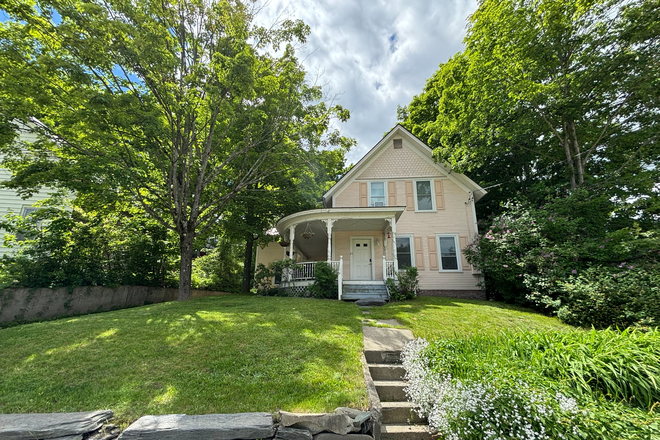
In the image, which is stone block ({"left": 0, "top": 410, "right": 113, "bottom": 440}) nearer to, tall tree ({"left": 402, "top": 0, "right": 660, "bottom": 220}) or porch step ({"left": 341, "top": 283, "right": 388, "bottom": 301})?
porch step ({"left": 341, "top": 283, "right": 388, "bottom": 301})

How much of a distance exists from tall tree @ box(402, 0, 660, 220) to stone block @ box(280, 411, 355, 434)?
12.2 metres

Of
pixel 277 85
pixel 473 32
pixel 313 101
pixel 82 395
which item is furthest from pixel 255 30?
pixel 82 395

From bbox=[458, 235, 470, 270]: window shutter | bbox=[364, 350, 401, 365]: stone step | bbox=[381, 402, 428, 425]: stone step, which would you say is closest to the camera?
bbox=[381, 402, 428, 425]: stone step

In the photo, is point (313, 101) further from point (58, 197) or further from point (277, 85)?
point (58, 197)

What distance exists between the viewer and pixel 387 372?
4062 millimetres

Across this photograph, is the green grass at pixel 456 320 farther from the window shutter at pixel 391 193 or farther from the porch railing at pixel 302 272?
the window shutter at pixel 391 193

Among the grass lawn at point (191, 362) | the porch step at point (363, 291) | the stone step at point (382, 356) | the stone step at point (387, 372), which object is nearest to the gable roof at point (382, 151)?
the porch step at point (363, 291)

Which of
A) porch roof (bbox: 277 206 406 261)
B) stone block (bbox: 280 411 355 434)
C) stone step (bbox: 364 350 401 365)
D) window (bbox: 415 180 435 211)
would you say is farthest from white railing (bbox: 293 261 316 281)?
stone block (bbox: 280 411 355 434)

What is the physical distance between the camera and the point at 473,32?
1149cm

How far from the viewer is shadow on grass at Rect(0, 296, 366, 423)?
3.11 meters

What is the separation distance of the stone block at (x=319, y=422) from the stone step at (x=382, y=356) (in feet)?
5.29

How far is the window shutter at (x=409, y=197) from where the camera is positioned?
13.3 metres

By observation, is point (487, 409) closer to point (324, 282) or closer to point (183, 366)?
point (183, 366)

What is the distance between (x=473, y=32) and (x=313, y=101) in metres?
7.56
